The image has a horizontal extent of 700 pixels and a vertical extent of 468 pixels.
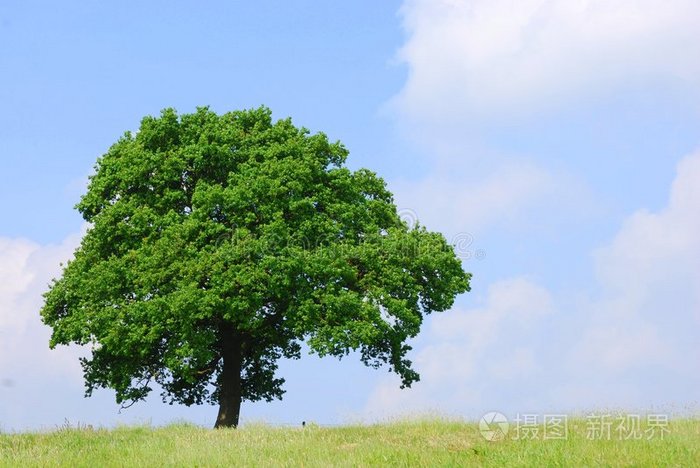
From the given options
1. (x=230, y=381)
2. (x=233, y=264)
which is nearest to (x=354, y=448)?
(x=233, y=264)

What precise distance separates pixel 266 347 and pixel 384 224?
26.2 ft

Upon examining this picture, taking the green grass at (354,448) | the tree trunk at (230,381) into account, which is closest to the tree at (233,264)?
the tree trunk at (230,381)

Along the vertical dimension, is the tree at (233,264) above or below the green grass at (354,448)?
above

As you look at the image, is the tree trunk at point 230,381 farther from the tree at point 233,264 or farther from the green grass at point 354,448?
the green grass at point 354,448

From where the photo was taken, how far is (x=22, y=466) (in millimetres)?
21703

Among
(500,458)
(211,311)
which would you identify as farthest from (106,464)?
(500,458)

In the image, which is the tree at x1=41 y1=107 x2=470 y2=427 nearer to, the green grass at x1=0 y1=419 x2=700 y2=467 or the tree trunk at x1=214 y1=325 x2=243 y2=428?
the tree trunk at x1=214 y1=325 x2=243 y2=428

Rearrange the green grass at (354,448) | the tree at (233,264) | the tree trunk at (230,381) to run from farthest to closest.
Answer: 1. the tree trunk at (230,381)
2. the tree at (233,264)
3. the green grass at (354,448)

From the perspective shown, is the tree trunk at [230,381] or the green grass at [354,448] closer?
the green grass at [354,448]

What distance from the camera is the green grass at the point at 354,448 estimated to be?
65.1 ft

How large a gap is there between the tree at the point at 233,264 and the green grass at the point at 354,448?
4.34m

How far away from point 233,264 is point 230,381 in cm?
683

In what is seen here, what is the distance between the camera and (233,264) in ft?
100

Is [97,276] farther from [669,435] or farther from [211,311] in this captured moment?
[669,435]
